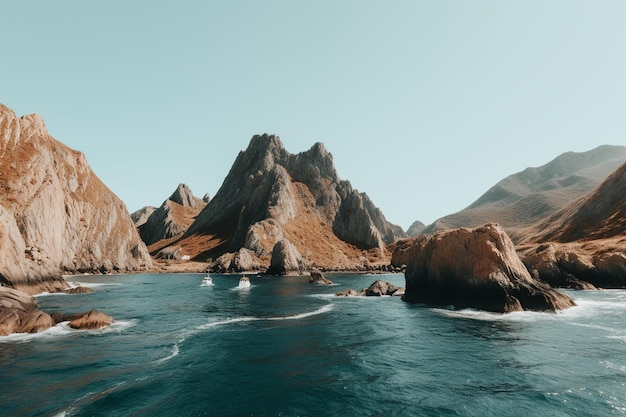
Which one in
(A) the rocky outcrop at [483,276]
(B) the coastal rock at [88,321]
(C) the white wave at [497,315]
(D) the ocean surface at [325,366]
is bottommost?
(D) the ocean surface at [325,366]

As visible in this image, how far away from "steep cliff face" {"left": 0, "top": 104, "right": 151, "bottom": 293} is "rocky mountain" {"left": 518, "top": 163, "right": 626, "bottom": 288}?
10360 cm

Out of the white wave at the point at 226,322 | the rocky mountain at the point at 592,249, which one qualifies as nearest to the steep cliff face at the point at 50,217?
the white wave at the point at 226,322

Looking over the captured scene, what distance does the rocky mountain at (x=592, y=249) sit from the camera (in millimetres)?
79312

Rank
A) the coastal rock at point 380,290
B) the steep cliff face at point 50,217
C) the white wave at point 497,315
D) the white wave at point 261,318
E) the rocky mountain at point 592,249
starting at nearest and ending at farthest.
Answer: the white wave at point 261,318 → the white wave at point 497,315 → the steep cliff face at point 50,217 → the coastal rock at point 380,290 → the rocky mountain at point 592,249

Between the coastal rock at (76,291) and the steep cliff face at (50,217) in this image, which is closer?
the steep cliff face at (50,217)

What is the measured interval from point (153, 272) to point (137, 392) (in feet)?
459

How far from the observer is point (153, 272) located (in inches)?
5802

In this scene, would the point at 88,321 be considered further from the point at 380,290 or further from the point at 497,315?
the point at 380,290

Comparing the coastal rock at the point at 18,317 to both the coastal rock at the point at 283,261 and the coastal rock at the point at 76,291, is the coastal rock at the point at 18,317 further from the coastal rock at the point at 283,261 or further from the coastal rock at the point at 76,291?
the coastal rock at the point at 283,261

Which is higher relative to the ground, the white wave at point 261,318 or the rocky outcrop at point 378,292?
the rocky outcrop at point 378,292

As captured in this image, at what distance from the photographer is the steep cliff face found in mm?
60834

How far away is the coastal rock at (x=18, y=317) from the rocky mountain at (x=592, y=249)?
92.8 metres

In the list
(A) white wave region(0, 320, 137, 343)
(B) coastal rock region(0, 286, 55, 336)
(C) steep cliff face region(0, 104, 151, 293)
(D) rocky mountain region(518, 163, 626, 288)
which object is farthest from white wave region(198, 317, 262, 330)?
(D) rocky mountain region(518, 163, 626, 288)

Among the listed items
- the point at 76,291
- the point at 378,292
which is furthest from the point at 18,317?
the point at 378,292
